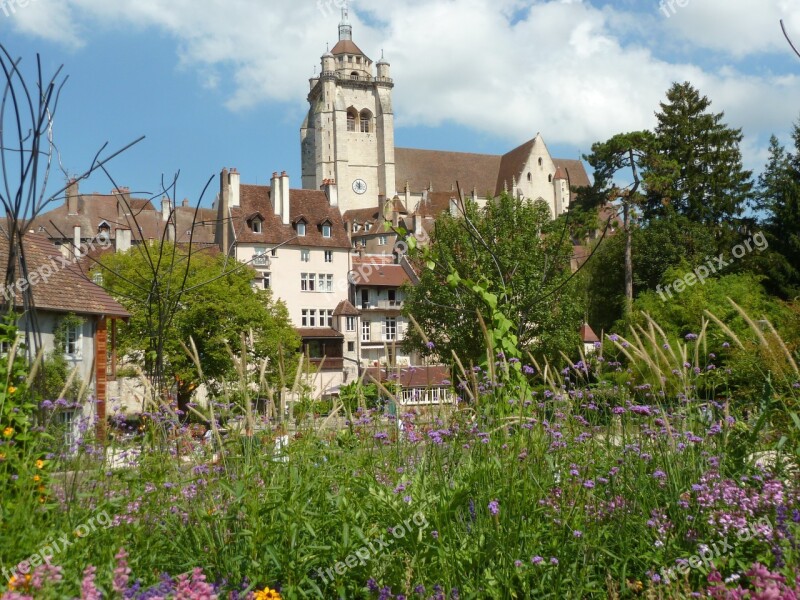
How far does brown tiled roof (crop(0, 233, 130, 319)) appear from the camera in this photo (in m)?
21.8

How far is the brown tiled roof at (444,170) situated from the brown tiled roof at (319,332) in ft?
153

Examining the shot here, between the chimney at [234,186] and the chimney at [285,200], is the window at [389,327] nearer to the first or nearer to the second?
the chimney at [285,200]

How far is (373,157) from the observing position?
3942 inches

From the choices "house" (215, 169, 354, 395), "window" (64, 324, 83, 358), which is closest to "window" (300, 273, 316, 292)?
"house" (215, 169, 354, 395)

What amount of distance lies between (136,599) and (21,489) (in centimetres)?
132

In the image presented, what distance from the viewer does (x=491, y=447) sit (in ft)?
14.4

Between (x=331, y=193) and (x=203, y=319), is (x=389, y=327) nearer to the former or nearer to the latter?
(x=331, y=193)

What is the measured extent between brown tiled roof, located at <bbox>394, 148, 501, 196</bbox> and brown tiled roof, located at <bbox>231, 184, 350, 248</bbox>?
40278 millimetres

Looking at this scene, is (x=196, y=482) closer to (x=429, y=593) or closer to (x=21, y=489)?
(x=21, y=489)

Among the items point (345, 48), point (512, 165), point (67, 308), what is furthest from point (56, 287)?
point (512, 165)

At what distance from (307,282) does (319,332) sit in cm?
395

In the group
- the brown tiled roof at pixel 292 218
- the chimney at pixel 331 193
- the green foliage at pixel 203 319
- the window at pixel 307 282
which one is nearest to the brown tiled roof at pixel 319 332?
the window at pixel 307 282

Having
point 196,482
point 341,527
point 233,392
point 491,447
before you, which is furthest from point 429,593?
point 233,392

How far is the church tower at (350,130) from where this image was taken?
321 ft
